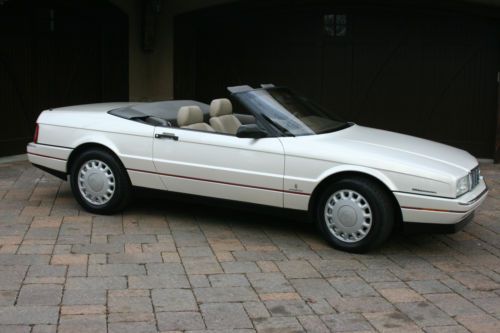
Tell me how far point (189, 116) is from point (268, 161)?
1.12 m

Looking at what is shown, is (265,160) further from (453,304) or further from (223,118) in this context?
(453,304)

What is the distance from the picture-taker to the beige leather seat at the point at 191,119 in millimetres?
6701

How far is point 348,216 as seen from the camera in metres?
5.77

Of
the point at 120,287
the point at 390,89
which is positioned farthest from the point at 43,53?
the point at 120,287

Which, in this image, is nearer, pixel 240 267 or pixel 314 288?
pixel 314 288

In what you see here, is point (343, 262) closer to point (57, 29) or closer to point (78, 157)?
point (78, 157)

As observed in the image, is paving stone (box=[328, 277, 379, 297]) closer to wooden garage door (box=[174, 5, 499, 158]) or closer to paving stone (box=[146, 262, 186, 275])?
paving stone (box=[146, 262, 186, 275])

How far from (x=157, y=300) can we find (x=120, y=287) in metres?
0.37

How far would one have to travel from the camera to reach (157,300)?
4.66 metres

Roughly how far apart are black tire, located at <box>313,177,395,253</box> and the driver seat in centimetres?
144

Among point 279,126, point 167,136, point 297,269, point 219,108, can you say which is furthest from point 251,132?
point 297,269

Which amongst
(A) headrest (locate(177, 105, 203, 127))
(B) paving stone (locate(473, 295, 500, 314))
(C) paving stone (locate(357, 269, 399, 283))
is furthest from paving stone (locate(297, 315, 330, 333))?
(A) headrest (locate(177, 105, 203, 127))

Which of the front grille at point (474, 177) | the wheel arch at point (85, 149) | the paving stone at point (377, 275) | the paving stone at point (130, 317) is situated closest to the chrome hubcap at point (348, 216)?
the paving stone at point (377, 275)

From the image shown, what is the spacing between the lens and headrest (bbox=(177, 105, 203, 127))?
Result: 6707 mm
